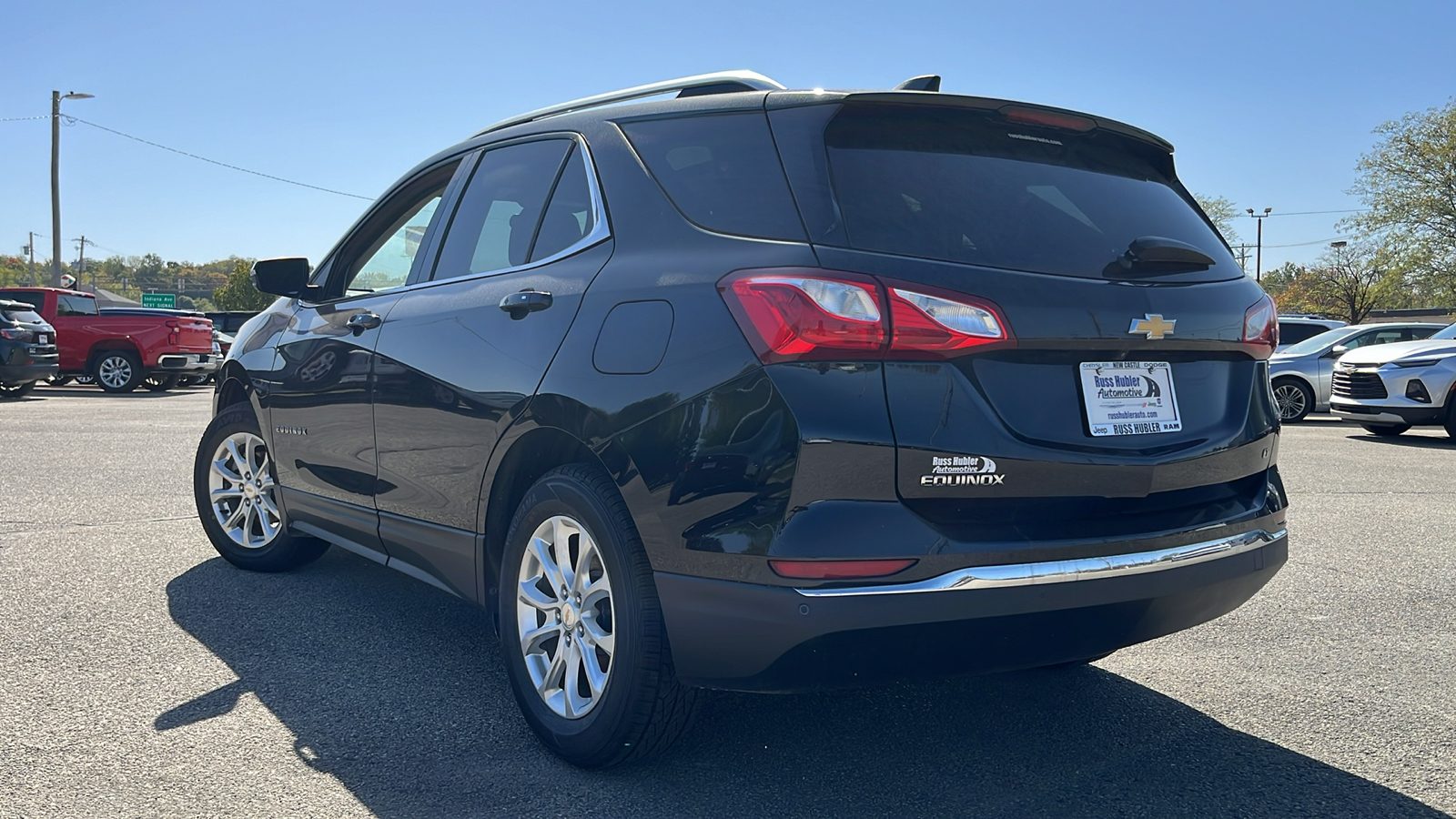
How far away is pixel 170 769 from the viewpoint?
302cm

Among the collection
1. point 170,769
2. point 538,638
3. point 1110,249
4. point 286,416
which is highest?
point 1110,249

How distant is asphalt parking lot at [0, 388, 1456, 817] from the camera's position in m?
2.88

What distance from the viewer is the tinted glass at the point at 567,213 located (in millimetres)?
3338

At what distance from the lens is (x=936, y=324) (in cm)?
255

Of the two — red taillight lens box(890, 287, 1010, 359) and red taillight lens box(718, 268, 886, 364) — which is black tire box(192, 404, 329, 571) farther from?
red taillight lens box(890, 287, 1010, 359)

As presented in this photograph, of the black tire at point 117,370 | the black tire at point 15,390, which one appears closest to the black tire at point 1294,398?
the black tire at point 117,370

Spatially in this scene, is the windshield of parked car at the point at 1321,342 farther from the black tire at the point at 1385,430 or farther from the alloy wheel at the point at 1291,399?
the black tire at the point at 1385,430

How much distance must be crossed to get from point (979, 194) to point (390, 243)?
2570mm

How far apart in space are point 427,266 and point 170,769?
1812mm

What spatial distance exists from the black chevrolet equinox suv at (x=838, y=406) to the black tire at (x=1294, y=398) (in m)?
15.5

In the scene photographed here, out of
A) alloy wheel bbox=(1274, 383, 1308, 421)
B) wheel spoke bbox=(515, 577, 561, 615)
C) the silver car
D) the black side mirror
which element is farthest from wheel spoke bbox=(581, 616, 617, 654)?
alloy wheel bbox=(1274, 383, 1308, 421)

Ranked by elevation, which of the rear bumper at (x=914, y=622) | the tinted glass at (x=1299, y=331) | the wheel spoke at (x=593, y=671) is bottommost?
the wheel spoke at (x=593, y=671)

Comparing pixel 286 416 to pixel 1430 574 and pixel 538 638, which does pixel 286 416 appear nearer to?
pixel 538 638

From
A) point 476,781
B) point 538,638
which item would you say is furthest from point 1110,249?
point 476,781
